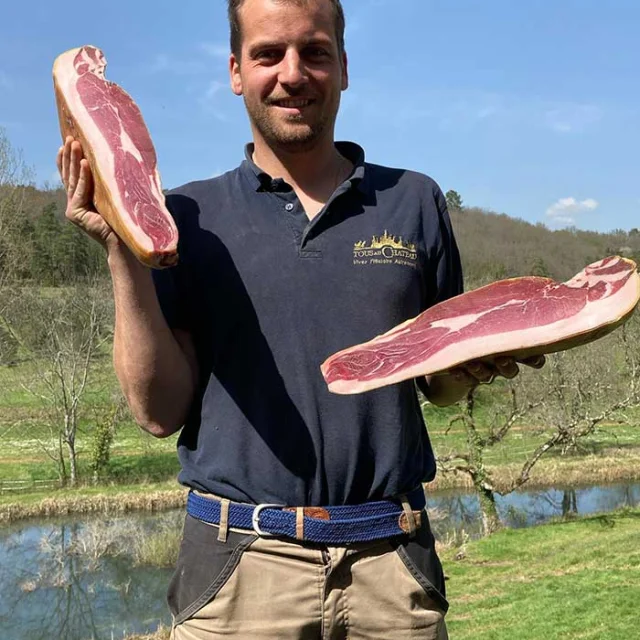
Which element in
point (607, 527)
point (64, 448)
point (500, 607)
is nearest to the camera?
point (500, 607)

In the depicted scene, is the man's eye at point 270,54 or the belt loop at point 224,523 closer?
the belt loop at point 224,523

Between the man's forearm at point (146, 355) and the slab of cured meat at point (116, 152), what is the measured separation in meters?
0.12

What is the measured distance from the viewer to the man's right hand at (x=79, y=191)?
201 cm

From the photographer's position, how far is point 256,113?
2254 millimetres

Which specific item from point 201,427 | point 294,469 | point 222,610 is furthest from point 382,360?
point 222,610

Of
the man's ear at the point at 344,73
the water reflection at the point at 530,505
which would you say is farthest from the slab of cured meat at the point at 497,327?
the water reflection at the point at 530,505

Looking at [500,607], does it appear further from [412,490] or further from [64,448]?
[64,448]

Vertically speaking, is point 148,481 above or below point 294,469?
below

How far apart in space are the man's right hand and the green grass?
7.95 meters

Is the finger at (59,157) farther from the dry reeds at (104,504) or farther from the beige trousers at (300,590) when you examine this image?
the dry reeds at (104,504)

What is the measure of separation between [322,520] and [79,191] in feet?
3.82

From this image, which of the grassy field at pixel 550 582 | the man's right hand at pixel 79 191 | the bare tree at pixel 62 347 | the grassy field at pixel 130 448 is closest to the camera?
the man's right hand at pixel 79 191

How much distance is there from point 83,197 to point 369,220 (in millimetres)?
862

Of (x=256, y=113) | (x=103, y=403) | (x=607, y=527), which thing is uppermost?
(x=256, y=113)
